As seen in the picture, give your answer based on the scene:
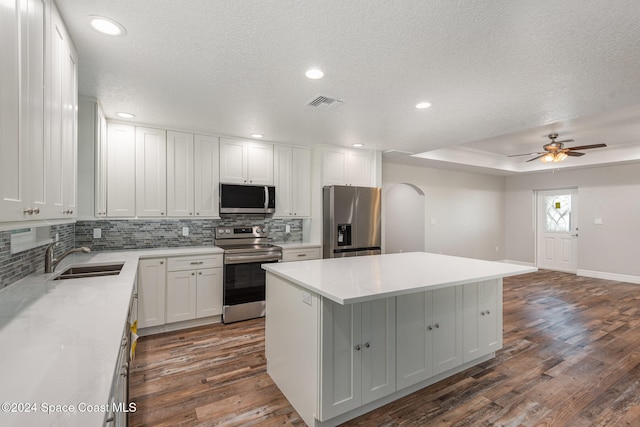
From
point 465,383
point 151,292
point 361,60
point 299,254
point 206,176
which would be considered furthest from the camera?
point 299,254

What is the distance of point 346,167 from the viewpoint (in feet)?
15.1

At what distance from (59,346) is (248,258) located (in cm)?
262

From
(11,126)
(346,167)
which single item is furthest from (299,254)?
(11,126)

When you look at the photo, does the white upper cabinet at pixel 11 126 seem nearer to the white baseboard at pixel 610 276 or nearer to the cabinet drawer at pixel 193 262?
the cabinet drawer at pixel 193 262

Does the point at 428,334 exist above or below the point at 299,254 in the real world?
below

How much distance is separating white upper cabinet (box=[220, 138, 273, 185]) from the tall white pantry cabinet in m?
2.14

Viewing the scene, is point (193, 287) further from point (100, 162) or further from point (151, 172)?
point (100, 162)

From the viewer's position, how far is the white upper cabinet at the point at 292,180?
4.34 metres

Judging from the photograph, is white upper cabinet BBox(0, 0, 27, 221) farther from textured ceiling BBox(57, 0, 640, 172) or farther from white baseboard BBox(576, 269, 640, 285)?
white baseboard BBox(576, 269, 640, 285)

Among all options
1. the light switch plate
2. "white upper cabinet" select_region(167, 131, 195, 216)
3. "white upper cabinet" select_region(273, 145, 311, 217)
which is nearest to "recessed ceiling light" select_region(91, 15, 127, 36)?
the light switch plate

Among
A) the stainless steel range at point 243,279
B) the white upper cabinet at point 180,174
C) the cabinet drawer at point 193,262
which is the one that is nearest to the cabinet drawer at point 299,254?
the stainless steel range at point 243,279

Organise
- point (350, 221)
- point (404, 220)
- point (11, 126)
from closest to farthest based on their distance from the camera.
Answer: point (11, 126)
point (350, 221)
point (404, 220)

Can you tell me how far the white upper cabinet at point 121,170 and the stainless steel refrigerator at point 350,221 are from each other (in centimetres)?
240

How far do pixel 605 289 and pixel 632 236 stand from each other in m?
1.36
